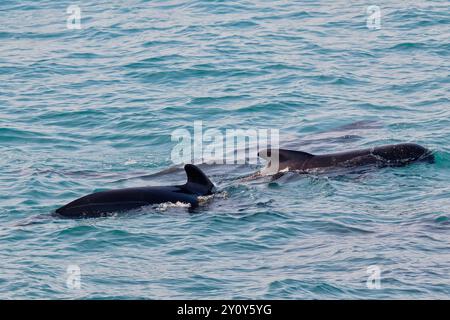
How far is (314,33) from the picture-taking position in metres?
35.0

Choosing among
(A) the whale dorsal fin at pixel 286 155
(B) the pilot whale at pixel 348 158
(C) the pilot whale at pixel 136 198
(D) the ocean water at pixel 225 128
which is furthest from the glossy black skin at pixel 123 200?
(B) the pilot whale at pixel 348 158

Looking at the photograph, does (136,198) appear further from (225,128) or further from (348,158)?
(225,128)

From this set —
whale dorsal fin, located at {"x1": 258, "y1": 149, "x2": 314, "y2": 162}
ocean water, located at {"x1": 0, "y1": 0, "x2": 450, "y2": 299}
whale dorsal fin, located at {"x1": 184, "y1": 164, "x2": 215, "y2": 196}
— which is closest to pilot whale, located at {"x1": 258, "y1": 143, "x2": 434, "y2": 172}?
whale dorsal fin, located at {"x1": 258, "y1": 149, "x2": 314, "y2": 162}

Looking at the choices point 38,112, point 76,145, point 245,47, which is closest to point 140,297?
point 76,145

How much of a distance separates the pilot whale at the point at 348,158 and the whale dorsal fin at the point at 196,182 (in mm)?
2085

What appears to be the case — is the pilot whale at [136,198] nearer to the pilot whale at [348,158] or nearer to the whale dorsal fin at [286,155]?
the whale dorsal fin at [286,155]

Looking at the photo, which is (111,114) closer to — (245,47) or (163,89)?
(163,89)

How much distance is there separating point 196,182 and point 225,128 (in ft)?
21.3

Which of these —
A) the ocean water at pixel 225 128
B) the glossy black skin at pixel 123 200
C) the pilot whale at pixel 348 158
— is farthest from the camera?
the pilot whale at pixel 348 158

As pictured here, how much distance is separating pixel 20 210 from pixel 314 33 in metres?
17.7

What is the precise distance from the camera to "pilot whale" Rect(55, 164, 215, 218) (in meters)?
18.7

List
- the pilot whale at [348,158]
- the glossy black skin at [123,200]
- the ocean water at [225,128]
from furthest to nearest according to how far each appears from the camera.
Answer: the pilot whale at [348,158]
the glossy black skin at [123,200]
the ocean water at [225,128]

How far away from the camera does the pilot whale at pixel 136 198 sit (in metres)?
18.7

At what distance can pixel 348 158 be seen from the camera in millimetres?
21625
